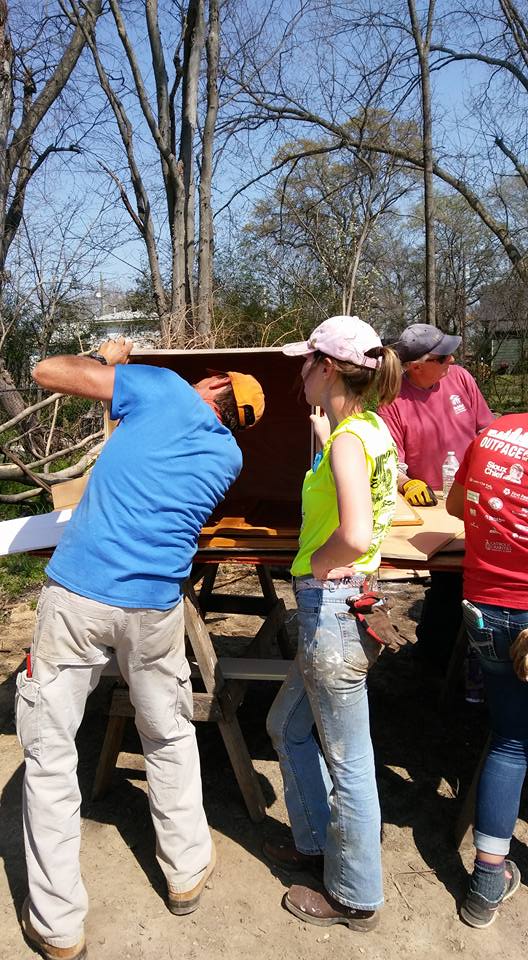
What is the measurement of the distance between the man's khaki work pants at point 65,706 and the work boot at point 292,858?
65 centimetres

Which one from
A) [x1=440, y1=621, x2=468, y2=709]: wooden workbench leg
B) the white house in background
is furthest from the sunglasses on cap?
the white house in background

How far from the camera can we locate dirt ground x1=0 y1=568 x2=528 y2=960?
2164 millimetres

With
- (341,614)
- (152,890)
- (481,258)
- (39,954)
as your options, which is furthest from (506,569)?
(481,258)

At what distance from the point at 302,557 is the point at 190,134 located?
21.3 ft

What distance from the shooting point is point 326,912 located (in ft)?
7.29

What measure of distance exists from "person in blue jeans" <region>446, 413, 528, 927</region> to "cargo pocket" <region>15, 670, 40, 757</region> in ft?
4.30

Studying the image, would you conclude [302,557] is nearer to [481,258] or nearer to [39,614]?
[39,614]

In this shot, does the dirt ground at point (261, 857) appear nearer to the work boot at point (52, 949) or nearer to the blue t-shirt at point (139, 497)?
the work boot at point (52, 949)

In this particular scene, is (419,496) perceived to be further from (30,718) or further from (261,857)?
(30,718)

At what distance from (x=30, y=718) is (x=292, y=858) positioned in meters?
1.06

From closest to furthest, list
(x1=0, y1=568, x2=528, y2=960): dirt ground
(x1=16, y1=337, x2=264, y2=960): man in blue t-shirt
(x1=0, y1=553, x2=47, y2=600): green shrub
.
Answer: (x1=16, y1=337, x2=264, y2=960): man in blue t-shirt
(x1=0, y1=568, x2=528, y2=960): dirt ground
(x1=0, y1=553, x2=47, y2=600): green shrub

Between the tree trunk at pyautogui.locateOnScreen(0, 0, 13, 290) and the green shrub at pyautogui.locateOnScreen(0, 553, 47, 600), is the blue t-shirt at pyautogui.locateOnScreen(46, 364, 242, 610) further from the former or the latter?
the tree trunk at pyautogui.locateOnScreen(0, 0, 13, 290)

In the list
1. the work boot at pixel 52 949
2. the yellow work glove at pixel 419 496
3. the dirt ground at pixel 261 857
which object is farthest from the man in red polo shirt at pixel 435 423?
the work boot at pixel 52 949

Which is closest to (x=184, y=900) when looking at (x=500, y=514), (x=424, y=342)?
(x=500, y=514)
